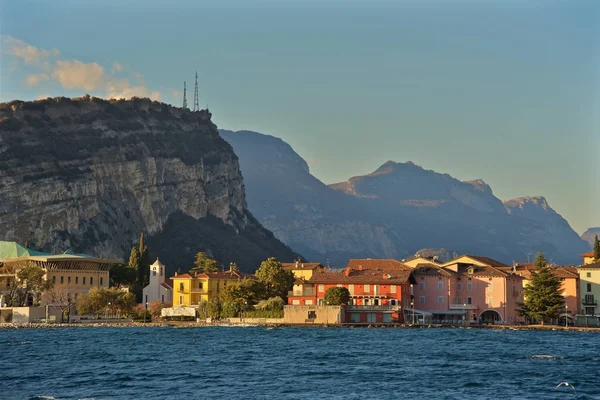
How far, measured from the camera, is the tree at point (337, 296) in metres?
136

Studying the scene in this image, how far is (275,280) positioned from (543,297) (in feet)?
121

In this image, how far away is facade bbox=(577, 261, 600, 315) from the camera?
14575 centimetres

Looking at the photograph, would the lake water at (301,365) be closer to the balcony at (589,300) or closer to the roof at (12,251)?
the balcony at (589,300)

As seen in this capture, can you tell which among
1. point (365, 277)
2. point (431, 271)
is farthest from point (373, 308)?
point (431, 271)

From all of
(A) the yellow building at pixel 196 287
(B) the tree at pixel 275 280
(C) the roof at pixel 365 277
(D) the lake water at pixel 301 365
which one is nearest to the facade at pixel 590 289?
(D) the lake water at pixel 301 365

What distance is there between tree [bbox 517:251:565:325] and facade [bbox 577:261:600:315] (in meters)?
10.3

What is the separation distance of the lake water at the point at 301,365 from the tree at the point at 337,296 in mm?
13292

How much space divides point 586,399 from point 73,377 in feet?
113

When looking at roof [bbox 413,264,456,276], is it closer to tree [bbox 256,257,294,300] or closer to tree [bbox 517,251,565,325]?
tree [bbox 517,251,565,325]

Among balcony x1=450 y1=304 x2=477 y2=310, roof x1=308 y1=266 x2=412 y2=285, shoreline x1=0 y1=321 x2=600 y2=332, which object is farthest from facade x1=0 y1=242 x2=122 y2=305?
balcony x1=450 y1=304 x2=477 y2=310

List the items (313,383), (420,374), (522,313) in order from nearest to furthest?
(313,383) < (420,374) < (522,313)

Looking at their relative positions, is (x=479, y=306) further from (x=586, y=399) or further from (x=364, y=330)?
(x=586, y=399)

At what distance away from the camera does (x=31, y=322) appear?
15138 cm

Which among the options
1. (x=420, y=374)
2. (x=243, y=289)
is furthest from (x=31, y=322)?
(x=420, y=374)
